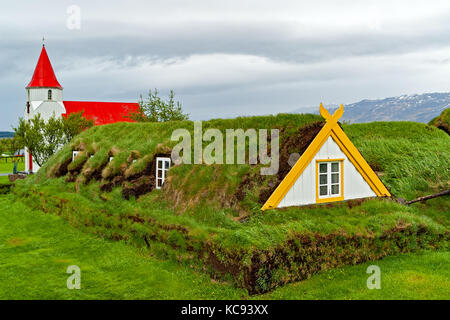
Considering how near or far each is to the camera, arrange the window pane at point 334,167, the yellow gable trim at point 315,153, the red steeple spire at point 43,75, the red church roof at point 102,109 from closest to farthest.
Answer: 1. the yellow gable trim at point 315,153
2. the window pane at point 334,167
3. the red steeple spire at point 43,75
4. the red church roof at point 102,109

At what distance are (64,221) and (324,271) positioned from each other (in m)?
11.6

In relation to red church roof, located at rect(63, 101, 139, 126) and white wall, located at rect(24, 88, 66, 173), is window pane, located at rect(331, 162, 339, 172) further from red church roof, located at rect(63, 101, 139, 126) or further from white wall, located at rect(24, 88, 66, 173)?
white wall, located at rect(24, 88, 66, 173)

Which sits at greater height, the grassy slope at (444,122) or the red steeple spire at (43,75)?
the red steeple spire at (43,75)

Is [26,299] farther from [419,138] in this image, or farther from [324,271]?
[419,138]

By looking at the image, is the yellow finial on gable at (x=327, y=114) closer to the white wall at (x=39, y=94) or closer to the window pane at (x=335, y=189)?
the window pane at (x=335, y=189)

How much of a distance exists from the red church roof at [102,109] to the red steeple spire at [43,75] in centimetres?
447

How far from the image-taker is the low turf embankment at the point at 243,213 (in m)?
9.19

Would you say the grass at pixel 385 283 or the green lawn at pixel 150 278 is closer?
the grass at pixel 385 283

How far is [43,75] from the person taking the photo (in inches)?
2110

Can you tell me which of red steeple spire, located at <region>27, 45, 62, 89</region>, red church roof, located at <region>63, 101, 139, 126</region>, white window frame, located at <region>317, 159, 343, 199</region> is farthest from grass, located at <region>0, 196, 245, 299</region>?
red church roof, located at <region>63, 101, 139, 126</region>

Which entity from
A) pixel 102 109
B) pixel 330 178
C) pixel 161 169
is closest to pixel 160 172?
pixel 161 169

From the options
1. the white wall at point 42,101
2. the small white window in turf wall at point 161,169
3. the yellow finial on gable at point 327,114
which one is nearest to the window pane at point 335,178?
the yellow finial on gable at point 327,114
